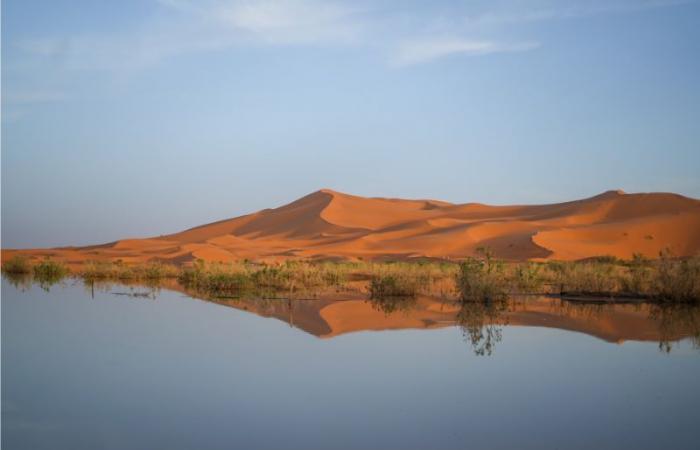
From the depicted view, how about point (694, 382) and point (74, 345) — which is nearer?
point (694, 382)

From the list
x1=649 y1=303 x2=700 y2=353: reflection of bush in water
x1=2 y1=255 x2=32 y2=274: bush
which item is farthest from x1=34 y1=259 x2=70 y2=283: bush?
x1=649 y1=303 x2=700 y2=353: reflection of bush in water

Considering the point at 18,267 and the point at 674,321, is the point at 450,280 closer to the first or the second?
the point at 674,321

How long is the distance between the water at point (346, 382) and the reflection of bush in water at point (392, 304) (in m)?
1.19

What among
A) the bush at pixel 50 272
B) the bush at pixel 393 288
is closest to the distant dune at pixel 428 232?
the bush at pixel 50 272

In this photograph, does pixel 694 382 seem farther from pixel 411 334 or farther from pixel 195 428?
pixel 195 428

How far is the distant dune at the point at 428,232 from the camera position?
39.5 meters

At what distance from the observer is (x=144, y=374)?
7.55 m

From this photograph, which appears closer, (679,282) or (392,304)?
(679,282)

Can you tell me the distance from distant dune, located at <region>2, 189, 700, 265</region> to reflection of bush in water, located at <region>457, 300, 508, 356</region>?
21.4 metres

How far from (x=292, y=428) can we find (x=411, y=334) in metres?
5.01

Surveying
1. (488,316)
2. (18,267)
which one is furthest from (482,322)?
(18,267)

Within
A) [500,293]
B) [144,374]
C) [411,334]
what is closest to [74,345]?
[144,374]

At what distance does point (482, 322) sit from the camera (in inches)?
458

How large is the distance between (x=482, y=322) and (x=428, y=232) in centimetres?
3976
